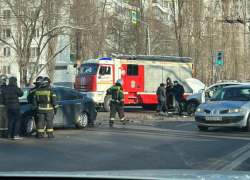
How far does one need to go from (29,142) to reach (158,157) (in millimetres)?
4174

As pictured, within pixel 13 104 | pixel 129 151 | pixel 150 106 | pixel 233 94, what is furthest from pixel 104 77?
pixel 129 151

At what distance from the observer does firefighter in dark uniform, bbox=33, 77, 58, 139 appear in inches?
507

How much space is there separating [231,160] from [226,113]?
5.46m

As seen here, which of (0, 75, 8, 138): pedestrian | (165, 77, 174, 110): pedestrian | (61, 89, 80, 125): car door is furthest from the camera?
(165, 77, 174, 110): pedestrian

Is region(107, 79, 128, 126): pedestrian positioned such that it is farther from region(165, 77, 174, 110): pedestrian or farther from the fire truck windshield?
the fire truck windshield

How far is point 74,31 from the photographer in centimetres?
2922

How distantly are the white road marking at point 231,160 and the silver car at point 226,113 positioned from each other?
372 centimetres

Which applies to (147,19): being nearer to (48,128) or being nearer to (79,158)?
(48,128)

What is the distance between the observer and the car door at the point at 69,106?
15070 mm

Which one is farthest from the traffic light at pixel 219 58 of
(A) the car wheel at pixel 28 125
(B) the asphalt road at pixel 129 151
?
(A) the car wheel at pixel 28 125

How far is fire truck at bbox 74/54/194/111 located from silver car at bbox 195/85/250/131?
426 inches

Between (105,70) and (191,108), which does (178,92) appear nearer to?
(191,108)

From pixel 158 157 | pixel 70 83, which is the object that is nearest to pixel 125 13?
pixel 70 83

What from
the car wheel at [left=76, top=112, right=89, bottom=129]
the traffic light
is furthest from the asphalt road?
the traffic light
